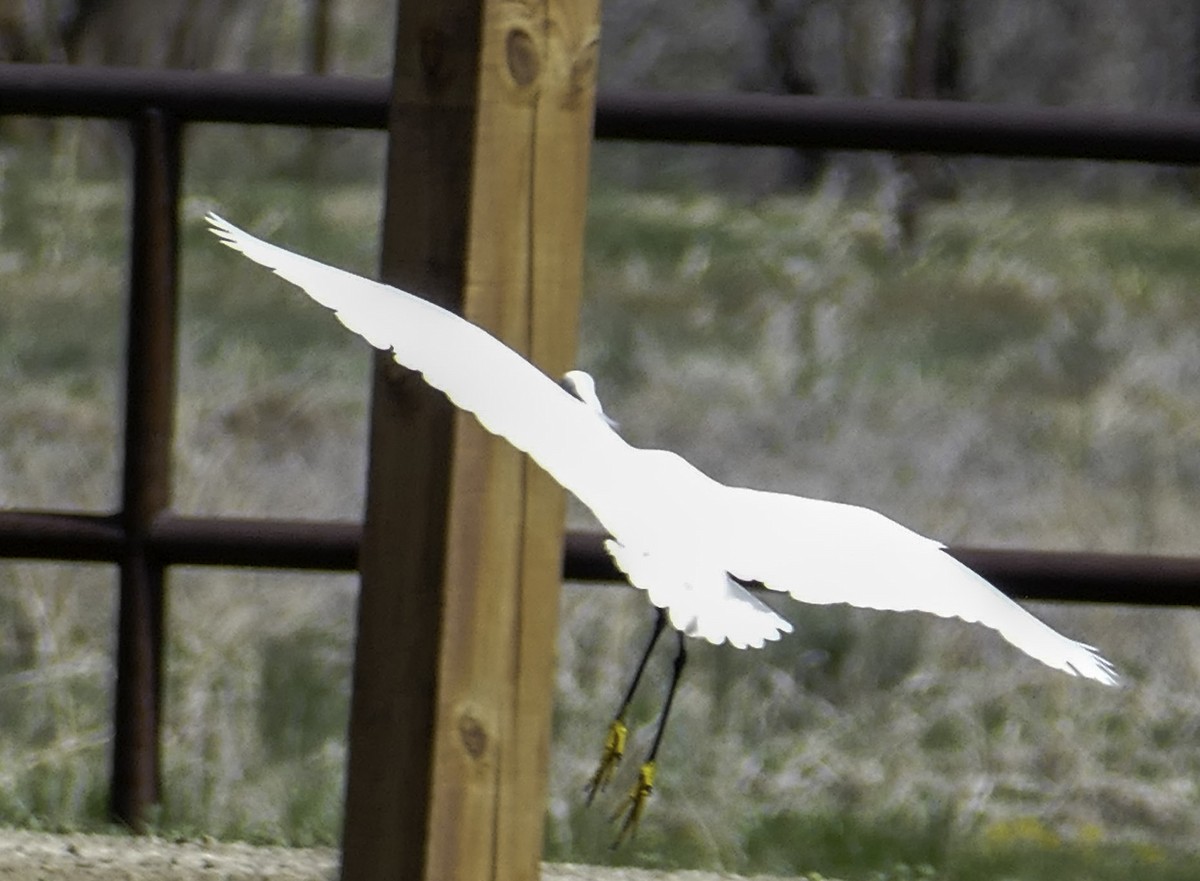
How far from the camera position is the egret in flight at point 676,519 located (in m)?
1.07

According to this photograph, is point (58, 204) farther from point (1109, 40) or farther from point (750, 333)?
point (1109, 40)

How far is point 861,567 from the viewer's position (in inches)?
45.0

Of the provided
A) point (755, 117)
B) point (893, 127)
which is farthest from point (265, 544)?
point (893, 127)

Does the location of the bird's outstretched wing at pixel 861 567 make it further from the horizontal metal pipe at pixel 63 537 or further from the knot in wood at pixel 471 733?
the horizontal metal pipe at pixel 63 537

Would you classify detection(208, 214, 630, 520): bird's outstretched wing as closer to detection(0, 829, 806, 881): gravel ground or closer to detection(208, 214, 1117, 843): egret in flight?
detection(208, 214, 1117, 843): egret in flight

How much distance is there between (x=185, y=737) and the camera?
294 centimetres

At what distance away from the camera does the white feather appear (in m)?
1.07

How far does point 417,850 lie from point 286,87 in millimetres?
1049

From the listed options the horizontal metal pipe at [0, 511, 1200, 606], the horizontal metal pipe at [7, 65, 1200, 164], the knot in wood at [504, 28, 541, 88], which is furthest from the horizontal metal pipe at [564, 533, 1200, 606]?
the knot in wood at [504, 28, 541, 88]

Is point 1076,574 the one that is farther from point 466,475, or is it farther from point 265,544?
point 466,475

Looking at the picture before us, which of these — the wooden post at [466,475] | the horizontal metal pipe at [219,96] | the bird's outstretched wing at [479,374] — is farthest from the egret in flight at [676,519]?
the horizontal metal pipe at [219,96]

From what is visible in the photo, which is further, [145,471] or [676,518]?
[145,471]

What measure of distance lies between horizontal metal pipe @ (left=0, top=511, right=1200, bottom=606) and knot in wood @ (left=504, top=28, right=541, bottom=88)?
828 millimetres

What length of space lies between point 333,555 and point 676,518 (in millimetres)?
1061
